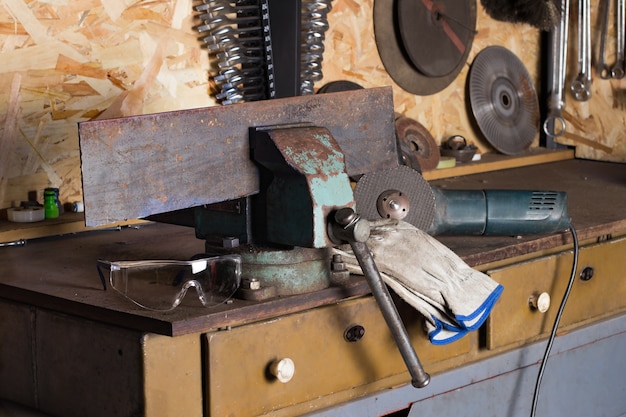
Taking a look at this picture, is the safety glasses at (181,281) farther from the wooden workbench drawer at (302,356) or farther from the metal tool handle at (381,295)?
the metal tool handle at (381,295)

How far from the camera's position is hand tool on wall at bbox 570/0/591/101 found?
10.3 feet

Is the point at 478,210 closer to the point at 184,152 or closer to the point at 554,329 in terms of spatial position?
the point at 554,329

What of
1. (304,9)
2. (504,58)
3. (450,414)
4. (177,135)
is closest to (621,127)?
(504,58)

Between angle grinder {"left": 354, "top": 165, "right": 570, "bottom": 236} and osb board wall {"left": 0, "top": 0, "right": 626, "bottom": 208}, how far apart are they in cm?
64

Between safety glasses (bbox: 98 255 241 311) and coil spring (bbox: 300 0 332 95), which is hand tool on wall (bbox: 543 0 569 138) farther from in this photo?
safety glasses (bbox: 98 255 241 311)

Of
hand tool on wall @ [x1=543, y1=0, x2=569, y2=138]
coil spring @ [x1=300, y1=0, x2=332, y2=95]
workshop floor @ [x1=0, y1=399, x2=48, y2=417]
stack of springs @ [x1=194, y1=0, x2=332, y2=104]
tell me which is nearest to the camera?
workshop floor @ [x1=0, y1=399, x2=48, y2=417]

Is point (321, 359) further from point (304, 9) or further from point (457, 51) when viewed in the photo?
point (457, 51)

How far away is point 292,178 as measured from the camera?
168 cm

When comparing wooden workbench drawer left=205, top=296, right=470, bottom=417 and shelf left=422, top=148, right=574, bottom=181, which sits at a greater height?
shelf left=422, top=148, right=574, bottom=181

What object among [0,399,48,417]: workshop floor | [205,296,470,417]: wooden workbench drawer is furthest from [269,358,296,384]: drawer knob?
[0,399,48,417]: workshop floor

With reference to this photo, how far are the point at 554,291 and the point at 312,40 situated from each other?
30.9 inches

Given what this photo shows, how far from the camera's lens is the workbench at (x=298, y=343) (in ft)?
5.32

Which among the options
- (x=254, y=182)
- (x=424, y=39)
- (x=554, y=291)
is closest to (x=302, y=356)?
(x=254, y=182)

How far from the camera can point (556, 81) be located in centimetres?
323
